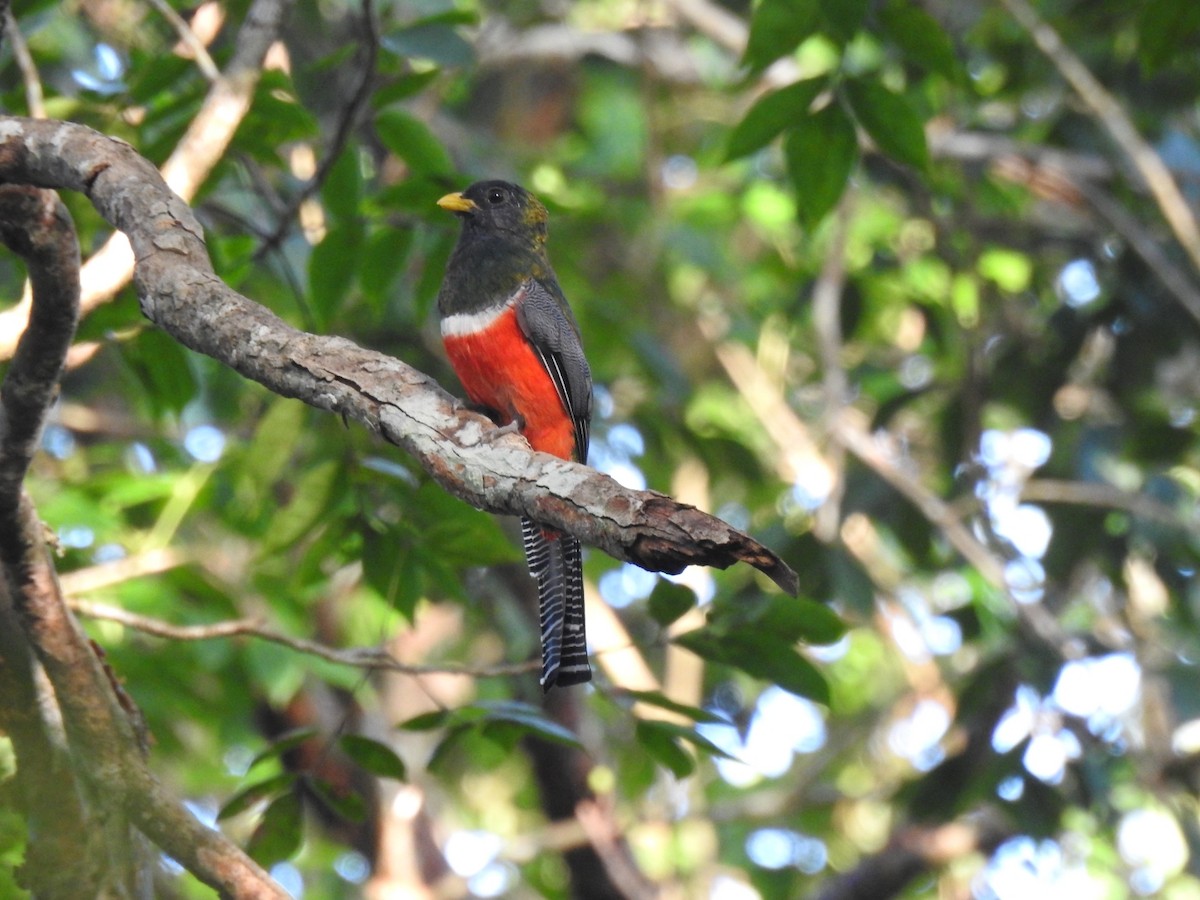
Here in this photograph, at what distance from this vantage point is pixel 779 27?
3871 millimetres

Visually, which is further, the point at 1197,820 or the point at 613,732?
the point at 613,732

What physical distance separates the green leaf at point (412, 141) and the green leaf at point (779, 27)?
1191 millimetres

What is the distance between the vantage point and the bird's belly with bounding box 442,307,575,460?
459cm

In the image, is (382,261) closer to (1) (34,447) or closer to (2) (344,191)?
(2) (344,191)

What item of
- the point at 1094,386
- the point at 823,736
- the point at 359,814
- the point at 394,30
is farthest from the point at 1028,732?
the point at 823,736

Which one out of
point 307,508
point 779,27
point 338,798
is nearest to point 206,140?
point 307,508

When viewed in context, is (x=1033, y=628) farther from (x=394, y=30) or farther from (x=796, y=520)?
(x=394, y=30)

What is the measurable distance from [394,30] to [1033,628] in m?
3.61

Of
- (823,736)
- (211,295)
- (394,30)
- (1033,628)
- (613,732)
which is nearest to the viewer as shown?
(211,295)

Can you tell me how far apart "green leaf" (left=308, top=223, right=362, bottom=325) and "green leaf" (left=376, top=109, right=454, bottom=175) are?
33 cm

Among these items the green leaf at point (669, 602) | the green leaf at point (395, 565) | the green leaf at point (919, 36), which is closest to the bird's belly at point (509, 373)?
the green leaf at point (395, 565)

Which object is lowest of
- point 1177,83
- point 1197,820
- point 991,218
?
point 1197,820

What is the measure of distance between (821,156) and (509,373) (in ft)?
4.09

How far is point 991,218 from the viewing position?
829cm
